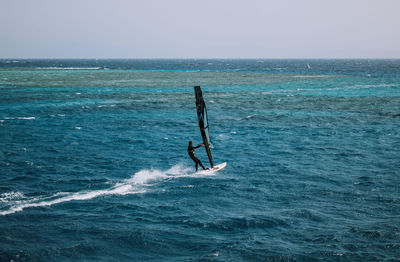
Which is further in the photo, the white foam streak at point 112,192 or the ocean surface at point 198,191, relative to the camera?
the white foam streak at point 112,192

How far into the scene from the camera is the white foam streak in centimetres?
1984

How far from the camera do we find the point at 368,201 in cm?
2025

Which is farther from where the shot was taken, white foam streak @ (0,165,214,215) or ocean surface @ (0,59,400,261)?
white foam streak @ (0,165,214,215)

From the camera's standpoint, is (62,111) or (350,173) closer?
(350,173)

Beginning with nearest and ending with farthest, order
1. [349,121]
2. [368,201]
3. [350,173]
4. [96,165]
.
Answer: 1. [368,201]
2. [350,173]
3. [96,165]
4. [349,121]

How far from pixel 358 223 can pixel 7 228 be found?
15960 millimetres

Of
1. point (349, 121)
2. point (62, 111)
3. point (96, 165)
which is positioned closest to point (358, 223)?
point (96, 165)

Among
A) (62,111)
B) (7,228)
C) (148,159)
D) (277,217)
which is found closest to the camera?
(7,228)

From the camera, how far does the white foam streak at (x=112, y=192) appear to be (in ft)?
65.1

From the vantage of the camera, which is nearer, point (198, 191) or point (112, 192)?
point (112, 192)

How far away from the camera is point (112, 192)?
2189cm

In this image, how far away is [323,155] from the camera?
2994 cm

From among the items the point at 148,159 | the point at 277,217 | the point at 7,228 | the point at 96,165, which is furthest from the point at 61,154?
the point at 277,217

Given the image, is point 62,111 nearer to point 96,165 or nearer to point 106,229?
point 96,165
